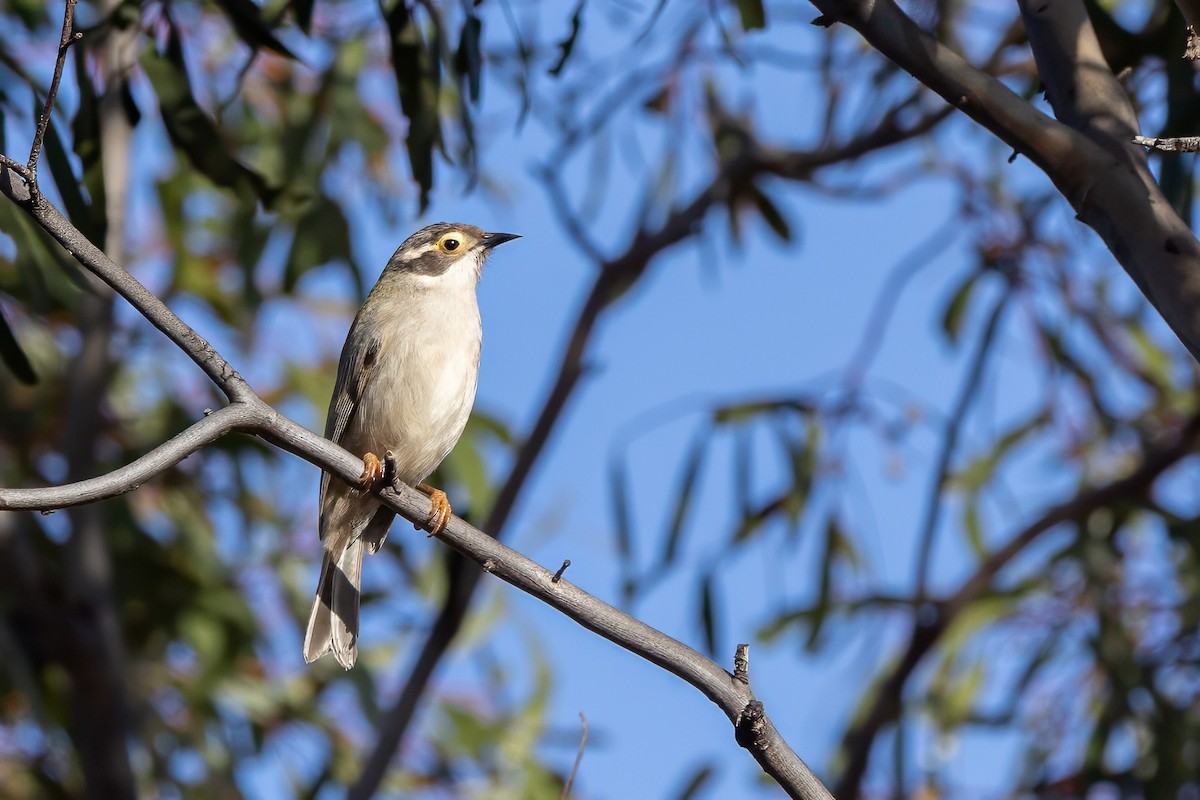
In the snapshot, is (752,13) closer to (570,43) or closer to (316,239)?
(570,43)

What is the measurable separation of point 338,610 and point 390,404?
72cm

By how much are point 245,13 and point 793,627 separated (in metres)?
3.51

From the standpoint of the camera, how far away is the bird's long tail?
165 inches

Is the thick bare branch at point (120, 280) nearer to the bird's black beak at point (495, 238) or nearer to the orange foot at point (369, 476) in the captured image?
the orange foot at point (369, 476)

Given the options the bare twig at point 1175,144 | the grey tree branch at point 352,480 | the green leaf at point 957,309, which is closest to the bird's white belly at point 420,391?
the grey tree branch at point 352,480

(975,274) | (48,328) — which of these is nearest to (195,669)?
(48,328)

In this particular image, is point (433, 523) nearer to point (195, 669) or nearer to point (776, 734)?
point (776, 734)

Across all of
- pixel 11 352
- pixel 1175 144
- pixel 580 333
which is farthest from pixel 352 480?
pixel 580 333

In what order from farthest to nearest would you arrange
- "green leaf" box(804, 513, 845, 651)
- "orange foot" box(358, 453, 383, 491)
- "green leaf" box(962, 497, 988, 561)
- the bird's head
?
1. "green leaf" box(962, 497, 988, 561)
2. "green leaf" box(804, 513, 845, 651)
3. the bird's head
4. "orange foot" box(358, 453, 383, 491)

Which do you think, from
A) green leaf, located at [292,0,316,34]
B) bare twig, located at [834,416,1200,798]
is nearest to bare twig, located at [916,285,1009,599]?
bare twig, located at [834,416,1200,798]

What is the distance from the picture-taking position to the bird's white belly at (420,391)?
4.10 metres

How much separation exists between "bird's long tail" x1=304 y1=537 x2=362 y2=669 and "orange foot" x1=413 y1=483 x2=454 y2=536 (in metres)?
0.49

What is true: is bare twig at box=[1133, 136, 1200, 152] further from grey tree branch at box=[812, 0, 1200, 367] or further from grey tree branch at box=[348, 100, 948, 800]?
grey tree branch at box=[348, 100, 948, 800]

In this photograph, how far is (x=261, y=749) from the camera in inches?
233
